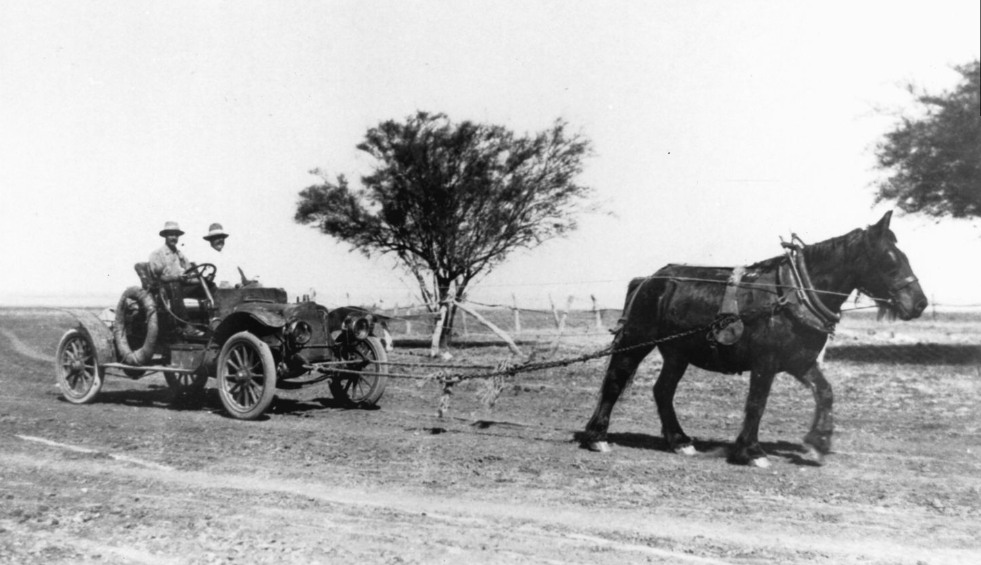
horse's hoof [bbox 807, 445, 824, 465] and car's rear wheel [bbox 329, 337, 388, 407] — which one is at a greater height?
car's rear wheel [bbox 329, 337, 388, 407]

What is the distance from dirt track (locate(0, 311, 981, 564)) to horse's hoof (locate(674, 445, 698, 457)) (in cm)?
20

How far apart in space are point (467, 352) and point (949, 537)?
15041 mm

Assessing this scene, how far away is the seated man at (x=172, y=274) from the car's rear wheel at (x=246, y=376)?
852 millimetres

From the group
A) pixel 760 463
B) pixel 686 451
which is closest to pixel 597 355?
pixel 686 451

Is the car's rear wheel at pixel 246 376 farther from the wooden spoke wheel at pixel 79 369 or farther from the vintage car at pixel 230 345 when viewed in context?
the wooden spoke wheel at pixel 79 369

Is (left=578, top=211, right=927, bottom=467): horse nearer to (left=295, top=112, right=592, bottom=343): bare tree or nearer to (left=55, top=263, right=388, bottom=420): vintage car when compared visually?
(left=55, top=263, right=388, bottom=420): vintage car

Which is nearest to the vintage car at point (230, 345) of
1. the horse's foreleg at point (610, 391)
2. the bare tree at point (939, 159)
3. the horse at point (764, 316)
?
the horse's foreleg at point (610, 391)

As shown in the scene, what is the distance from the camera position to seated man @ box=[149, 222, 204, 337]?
978 centimetres

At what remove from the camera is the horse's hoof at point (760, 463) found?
6.45 metres

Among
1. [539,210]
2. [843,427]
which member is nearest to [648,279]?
[843,427]

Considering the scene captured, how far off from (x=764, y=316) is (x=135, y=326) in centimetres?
792

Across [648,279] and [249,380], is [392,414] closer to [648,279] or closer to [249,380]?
[249,380]

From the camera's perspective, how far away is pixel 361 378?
10047 mm

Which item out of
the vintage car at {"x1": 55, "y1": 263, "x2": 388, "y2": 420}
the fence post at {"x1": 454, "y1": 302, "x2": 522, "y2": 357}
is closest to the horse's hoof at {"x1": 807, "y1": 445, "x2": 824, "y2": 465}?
the vintage car at {"x1": 55, "y1": 263, "x2": 388, "y2": 420}
